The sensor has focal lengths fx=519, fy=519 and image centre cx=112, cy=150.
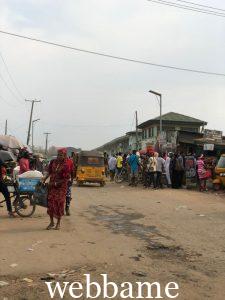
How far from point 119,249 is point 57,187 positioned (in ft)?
9.52

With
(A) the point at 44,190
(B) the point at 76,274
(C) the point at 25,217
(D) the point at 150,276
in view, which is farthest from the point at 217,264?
(C) the point at 25,217

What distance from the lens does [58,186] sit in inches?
448

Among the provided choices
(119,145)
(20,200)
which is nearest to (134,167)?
(20,200)

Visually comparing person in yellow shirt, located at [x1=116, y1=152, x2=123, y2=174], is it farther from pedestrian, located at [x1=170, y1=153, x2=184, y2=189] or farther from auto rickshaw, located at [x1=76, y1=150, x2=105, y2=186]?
pedestrian, located at [x1=170, y1=153, x2=184, y2=189]

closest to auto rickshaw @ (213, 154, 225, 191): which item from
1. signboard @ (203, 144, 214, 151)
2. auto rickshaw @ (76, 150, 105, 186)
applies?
signboard @ (203, 144, 214, 151)

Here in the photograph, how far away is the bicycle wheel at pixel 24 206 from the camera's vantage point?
13.2m

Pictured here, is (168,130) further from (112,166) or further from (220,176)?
(220,176)

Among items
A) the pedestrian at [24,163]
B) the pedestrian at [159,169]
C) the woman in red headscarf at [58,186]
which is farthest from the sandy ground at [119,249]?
the pedestrian at [159,169]

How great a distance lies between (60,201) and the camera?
11258mm

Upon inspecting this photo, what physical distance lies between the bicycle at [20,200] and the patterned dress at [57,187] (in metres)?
1.95

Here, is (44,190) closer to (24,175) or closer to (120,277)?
(24,175)

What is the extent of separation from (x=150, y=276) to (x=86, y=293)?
1.20 meters

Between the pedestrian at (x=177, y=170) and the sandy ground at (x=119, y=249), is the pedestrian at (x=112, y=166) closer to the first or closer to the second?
the pedestrian at (x=177, y=170)

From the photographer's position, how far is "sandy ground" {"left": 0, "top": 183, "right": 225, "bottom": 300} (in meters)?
6.87
